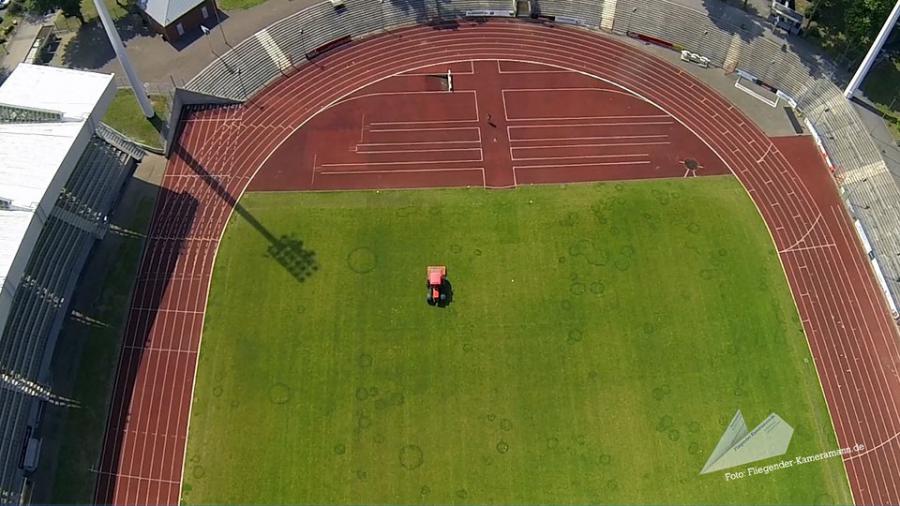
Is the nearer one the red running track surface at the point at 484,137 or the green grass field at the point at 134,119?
the red running track surface at the point at 484,137

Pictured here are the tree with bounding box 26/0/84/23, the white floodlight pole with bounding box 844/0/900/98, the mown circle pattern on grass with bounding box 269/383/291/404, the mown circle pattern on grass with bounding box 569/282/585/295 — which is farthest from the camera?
the tree with bounding box 26/0/84/23

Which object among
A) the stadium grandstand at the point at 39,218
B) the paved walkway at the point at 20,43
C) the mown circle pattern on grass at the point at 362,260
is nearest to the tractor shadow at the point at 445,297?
the mown circle pattern on grass at the point at 362,260

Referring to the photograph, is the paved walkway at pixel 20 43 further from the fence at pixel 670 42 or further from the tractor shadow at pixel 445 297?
the tractor shadow at pixel 445 297

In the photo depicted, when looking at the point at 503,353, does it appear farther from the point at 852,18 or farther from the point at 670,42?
the point at 852,18

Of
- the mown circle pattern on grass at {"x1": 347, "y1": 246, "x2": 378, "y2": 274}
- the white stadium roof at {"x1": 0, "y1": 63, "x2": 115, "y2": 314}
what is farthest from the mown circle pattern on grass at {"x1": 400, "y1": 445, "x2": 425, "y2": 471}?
the white stadium roof at {"x1": 0, "y1": 63, "x2": 115, "y2": 314}

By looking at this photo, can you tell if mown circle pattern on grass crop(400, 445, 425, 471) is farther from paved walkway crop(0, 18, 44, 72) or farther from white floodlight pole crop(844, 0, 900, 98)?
paved walkway crop(0, 18, 44, 72)

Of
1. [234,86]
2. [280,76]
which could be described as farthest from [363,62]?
[234,86]

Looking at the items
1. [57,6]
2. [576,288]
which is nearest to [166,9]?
[57,6]
